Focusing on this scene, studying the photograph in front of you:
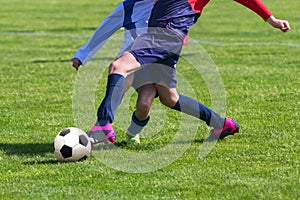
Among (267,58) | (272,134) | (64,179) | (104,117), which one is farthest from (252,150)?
(267,58)

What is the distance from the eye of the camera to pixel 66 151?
6.64 meters

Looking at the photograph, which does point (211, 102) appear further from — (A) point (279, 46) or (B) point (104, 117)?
(A) point (279, 46)

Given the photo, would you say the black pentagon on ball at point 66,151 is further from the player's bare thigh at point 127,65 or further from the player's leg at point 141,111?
the player's leg at point 141,111

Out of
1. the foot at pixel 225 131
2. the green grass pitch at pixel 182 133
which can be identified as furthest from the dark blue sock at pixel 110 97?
the foot at pixel 225 131

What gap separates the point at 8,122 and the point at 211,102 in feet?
8.75

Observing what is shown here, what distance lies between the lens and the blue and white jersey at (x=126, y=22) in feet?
24.6

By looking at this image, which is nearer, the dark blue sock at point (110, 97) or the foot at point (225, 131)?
the dark blue sock at point (110, 97)

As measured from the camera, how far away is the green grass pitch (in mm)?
5766

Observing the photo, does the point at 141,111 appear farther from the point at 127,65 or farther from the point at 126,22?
the point at 126,22

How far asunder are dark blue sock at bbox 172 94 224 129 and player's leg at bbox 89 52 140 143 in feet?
2.20

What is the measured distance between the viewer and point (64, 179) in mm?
6082

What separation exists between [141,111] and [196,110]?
1.78ft

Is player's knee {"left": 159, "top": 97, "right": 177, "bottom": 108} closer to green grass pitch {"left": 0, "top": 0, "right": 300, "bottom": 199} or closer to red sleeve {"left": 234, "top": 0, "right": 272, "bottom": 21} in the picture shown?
green grass pitch {"left": 0, "top": 0, "right": 300, "bottom": 199}

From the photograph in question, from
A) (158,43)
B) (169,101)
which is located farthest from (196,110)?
(158,43)
